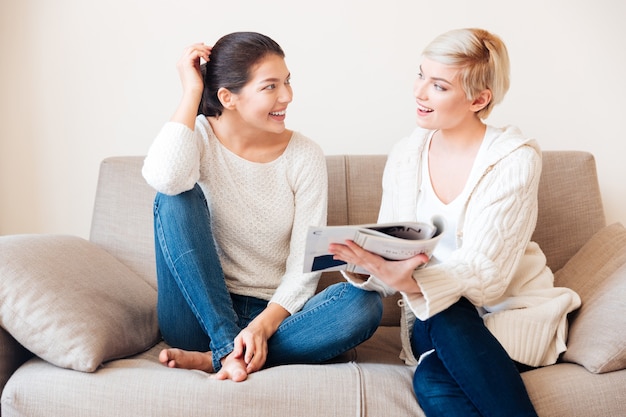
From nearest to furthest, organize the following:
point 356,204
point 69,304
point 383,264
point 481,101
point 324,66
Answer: point 383,264 < point 69,304 < point 481,101 < point 356,204 < point 324,66

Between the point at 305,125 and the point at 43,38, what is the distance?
0.97 m

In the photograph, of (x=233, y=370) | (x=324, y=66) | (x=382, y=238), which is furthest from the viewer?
(x=324, y=66)

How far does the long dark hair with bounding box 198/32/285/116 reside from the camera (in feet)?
5.98

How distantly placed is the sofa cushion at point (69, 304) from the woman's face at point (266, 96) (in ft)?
1.90

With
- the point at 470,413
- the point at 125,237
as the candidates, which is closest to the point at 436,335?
the point at 470,413

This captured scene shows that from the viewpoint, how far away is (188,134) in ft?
5.88

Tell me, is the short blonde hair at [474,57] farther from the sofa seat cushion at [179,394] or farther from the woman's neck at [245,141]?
the sofa seat cushion at [179,394]

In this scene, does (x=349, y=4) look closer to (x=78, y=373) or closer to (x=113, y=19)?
(x=113, y=19)

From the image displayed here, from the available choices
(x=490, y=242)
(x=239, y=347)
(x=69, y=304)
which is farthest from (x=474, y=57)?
(x=69, y=304)

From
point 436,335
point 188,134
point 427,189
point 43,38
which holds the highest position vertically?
point 43,38

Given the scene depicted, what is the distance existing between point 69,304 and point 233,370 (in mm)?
434

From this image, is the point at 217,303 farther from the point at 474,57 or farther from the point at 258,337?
the point at 474,57

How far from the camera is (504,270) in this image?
1627 mm

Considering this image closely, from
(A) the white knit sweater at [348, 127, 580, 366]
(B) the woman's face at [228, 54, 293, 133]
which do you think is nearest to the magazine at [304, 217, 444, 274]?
(A) the white knit sweater at [348, 127, 580, 366]
